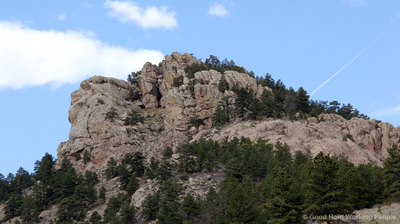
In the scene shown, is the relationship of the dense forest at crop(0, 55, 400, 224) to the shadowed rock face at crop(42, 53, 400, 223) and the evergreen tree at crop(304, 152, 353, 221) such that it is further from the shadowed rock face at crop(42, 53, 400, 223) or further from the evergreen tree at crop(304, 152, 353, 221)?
the shadowed rock face at crop(42, 53, 400, 223)

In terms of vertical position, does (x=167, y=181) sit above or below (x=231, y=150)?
below

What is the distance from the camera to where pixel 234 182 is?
7031 cm

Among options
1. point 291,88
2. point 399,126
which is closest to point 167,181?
point 399,126

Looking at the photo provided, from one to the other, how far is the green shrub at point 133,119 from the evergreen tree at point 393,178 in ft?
311

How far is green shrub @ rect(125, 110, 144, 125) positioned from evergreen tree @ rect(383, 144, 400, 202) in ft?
311

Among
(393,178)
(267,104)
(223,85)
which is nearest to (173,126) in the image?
(223,85)

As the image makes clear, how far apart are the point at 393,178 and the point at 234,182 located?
27.2 m

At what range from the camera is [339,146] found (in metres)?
100

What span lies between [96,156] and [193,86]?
43733 mm

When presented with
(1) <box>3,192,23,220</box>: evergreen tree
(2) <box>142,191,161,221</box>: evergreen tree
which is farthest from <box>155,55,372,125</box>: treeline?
(1) <box>3,192,23,220</box>: evergreen tree

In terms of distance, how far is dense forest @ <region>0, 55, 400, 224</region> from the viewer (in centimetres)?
4838

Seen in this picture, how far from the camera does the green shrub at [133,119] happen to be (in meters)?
135

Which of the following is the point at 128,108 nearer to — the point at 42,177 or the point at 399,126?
the point at 42,177

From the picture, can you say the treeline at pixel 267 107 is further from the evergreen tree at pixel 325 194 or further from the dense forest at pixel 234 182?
the evergreen tree at pixel 325 194
